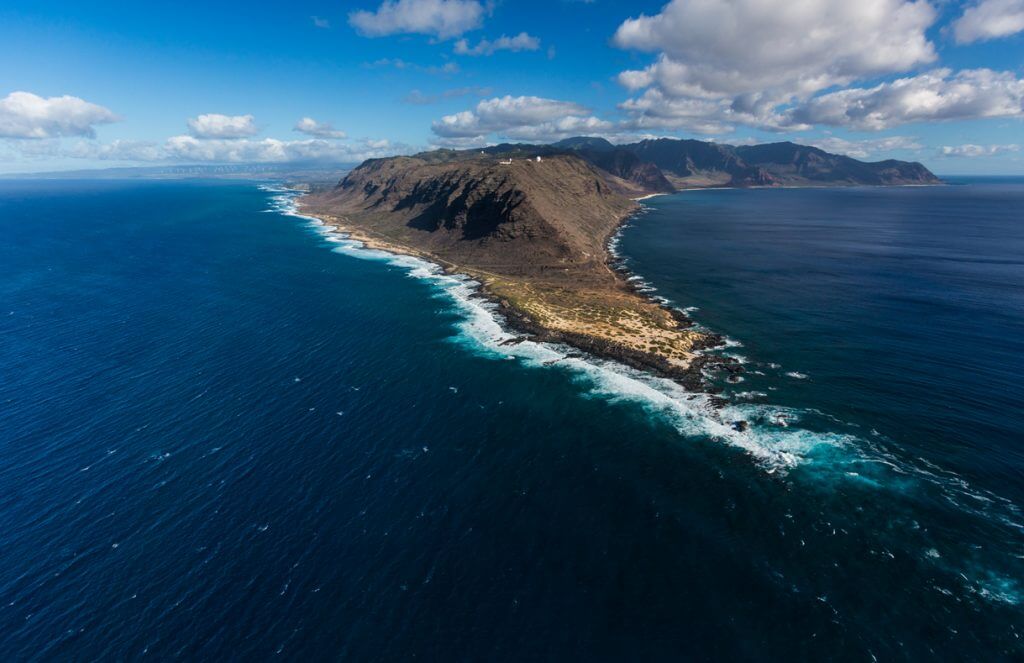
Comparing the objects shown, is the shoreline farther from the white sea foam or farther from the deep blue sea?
the deep blue sea

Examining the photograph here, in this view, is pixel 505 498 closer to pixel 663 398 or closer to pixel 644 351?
pixel 663 398

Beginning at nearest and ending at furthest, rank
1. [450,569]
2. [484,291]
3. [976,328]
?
[450,569], [976,328], [484,291]

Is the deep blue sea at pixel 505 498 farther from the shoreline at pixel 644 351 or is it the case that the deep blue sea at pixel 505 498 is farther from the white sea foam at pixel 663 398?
the shoreline at pixel 644 351

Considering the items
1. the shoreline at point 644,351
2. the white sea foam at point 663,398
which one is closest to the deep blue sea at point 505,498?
the white sea foam at point 663,398

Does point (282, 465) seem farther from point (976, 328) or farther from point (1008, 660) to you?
point (976, 328)

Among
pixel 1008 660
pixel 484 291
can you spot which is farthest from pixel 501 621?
pixel 484 291

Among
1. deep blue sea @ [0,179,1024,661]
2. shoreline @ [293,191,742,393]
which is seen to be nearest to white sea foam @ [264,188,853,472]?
deep blue sea @ [0,179,1024,661]

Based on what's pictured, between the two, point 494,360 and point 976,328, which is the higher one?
point 976,328

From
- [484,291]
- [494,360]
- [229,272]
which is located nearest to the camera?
[494,360]

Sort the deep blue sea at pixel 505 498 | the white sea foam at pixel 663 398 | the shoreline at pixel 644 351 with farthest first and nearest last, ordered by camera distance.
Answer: the shoreline at pixel 644 351, the white sea foam at pixel 663 398, the deep blue sea at pixel 505 498
